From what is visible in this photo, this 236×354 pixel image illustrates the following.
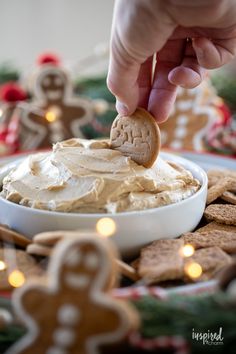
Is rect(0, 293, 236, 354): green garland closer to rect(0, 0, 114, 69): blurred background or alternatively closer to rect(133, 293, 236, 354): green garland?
rect(133, 293, 236, 354): green garland

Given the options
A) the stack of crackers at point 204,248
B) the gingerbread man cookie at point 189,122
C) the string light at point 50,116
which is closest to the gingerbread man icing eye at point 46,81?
the string light at point 50,116

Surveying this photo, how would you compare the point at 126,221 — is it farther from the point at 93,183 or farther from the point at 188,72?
the point at 188,72

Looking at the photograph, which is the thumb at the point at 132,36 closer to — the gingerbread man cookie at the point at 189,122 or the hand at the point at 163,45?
the hand at the point at 163,45

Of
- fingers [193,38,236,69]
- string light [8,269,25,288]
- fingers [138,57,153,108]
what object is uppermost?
fingers [193,38,236,69]

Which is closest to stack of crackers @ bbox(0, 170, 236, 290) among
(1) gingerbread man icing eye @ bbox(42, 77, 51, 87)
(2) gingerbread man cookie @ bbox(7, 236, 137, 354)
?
(2) gingerbread man cookie @ bbox(7, 236, 137, 354)

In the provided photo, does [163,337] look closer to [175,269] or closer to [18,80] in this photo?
[175,269]

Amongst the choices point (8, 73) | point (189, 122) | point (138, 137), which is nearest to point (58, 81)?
point (189, 122)

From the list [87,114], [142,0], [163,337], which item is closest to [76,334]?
[163,337]
